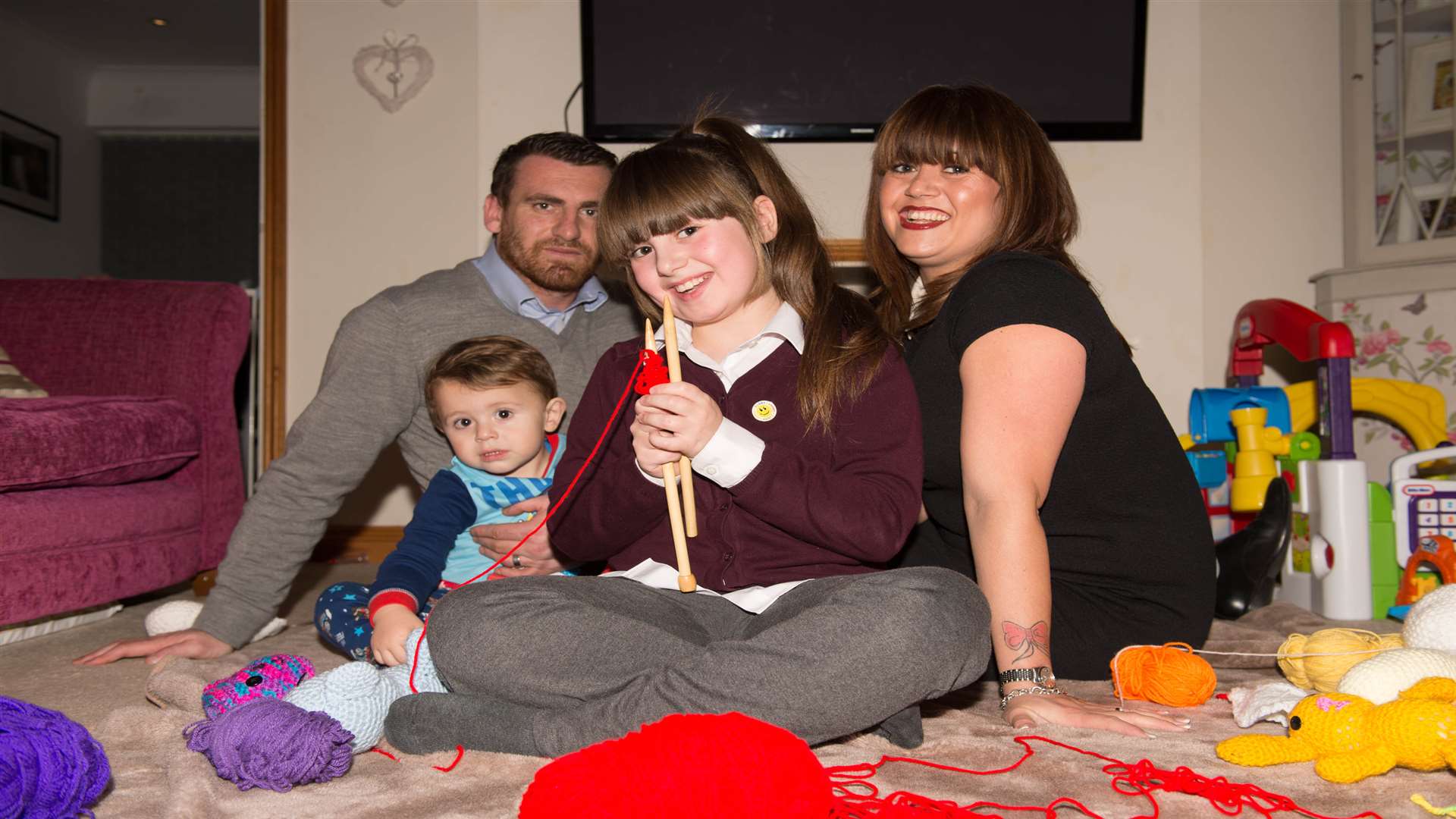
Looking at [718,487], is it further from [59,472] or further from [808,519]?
[59,472]

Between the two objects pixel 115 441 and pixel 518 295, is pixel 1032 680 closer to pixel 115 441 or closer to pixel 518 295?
pixel 518 295

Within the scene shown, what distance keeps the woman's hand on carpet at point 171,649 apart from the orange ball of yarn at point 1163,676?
1.21 metres

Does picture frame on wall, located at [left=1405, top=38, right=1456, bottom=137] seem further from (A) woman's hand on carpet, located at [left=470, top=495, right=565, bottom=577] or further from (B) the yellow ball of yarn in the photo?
(A) woman's hand on carpet, located at [left=470, top=495, right=565, bottom=577]

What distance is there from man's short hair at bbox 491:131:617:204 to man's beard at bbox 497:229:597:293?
0.35ft

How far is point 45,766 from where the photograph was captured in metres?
0.83

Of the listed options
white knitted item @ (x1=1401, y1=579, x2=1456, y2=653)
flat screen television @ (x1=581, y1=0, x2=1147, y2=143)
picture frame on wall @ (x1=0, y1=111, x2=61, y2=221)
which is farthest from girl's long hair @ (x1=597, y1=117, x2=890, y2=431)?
picture frame on wall @ (x1=0, y1=111, x2=61, y2=221)

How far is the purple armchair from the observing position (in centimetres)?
172

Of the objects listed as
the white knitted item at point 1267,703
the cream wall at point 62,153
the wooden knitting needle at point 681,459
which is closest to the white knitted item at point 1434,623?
the white knitted item at point 1267,703

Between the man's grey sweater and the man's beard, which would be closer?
the man's grey sweater

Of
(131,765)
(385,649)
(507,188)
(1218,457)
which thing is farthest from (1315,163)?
(131,765)

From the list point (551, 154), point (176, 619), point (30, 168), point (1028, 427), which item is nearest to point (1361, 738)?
point (1028, 427)

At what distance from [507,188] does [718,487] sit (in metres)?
0.84

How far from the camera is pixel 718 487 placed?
3.87ft

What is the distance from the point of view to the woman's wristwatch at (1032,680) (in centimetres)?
112
